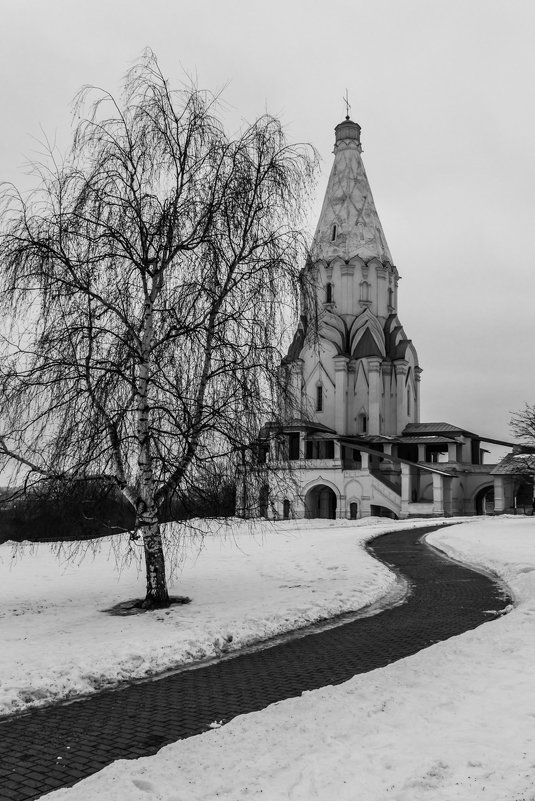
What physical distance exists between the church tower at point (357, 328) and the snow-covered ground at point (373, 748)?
182ft

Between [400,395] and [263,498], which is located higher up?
[400,395]

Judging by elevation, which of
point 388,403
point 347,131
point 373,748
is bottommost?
point 373,748

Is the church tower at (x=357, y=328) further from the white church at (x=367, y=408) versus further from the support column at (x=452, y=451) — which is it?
the support column at (x=452, y=451)

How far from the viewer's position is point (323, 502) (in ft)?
205

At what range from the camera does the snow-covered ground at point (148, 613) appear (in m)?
8.66

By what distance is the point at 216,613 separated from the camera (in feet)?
39.9

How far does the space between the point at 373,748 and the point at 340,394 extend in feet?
192

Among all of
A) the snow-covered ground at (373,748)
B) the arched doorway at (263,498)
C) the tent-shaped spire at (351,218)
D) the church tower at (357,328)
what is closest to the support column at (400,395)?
the church tower at (357,328)

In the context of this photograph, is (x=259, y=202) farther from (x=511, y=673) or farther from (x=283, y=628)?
(x=511, y=673)

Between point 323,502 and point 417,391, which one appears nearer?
point 323,502

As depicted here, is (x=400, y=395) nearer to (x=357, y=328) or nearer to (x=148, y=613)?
(x=357, y=328)

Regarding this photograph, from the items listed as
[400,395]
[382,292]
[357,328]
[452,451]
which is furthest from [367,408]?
[382,292]

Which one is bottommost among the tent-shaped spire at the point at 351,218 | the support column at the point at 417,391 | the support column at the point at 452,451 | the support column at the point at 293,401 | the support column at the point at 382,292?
the support column at the point at 293,401

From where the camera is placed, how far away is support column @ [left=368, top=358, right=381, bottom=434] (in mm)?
63281
